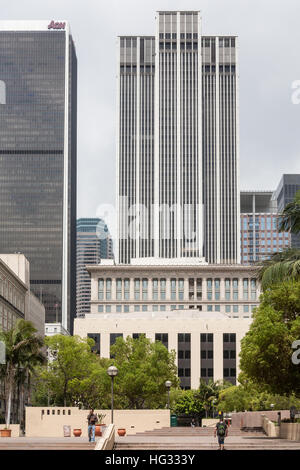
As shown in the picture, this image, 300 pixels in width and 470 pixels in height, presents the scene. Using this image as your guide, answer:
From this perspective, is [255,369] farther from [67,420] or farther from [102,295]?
[102,295]

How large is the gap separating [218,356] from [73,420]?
6988cm

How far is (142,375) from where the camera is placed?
85938mm

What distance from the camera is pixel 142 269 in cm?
18425

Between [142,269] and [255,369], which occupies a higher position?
[142,269]

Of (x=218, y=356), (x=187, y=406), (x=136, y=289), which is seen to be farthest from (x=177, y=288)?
(x=187, y=406)

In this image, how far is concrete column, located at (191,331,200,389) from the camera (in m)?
132

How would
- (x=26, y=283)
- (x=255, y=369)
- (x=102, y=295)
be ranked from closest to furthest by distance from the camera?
1. (x=255, y=369)
2. (x=26, y=283)
3. (x=102, y=295)

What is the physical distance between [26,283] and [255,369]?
89881mm

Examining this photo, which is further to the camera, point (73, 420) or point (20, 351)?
point (20, 351)

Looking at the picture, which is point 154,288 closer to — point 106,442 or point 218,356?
point 218,356

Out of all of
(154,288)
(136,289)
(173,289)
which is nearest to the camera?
(136,289)

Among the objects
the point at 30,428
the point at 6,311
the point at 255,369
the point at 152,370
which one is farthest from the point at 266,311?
the point at 6,311

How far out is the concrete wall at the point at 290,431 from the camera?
43003 millimetres
